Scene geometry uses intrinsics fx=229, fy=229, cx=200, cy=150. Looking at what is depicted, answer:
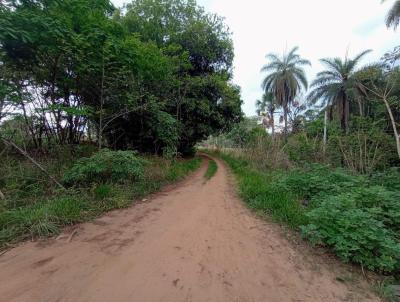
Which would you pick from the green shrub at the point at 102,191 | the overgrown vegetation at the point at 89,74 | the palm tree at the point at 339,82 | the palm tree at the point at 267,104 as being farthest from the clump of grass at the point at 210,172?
the palm tree at the point at 339,82

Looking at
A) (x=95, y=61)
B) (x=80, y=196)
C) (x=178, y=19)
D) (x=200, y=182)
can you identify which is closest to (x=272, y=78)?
(x=178, y=19)

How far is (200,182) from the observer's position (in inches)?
320

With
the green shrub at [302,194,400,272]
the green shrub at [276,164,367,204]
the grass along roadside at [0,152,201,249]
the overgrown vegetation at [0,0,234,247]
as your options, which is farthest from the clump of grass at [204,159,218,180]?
the green shrub at [302,194,400,272]

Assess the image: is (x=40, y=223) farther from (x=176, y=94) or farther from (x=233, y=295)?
(x=176, y=94)

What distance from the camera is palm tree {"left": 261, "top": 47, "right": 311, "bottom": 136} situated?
26.2m

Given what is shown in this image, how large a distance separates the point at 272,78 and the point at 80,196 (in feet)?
90.3

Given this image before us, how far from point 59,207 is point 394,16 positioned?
710 inches

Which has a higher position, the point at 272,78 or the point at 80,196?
the point at 272,78

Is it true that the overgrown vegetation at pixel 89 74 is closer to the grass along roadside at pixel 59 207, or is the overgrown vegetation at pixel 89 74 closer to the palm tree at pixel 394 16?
the grass along roadside at pixel 59 207

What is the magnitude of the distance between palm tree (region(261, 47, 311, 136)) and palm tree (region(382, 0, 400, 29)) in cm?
1275

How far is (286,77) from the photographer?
86.7 feet

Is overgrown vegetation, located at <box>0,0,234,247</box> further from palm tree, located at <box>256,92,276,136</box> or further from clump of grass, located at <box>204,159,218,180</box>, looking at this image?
palm tree, located at <box>256,92,276,136</box>

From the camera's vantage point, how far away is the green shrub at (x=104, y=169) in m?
4.98

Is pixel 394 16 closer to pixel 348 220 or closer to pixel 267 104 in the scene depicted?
pixel 348 220
